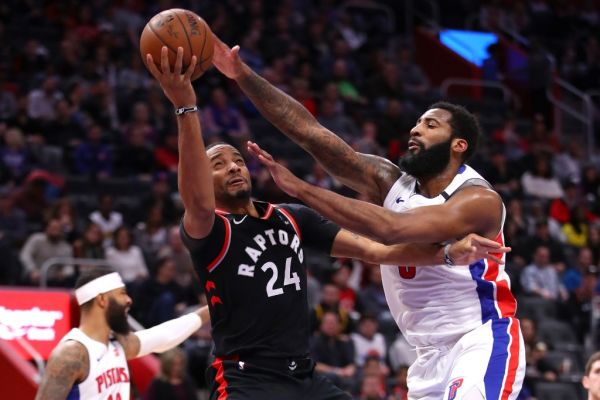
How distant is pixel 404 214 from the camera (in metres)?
5.41

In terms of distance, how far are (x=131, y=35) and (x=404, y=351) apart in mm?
7051

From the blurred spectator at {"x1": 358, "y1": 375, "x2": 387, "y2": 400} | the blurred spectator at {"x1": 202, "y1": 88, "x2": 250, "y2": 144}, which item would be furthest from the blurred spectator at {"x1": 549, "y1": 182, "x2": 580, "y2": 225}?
the blurred spectator at {"x1": 358, "y1": 375, "x2": 387, "y2": 400}

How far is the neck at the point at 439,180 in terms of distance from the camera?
5930 mm

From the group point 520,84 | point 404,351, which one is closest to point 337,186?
point 404,351

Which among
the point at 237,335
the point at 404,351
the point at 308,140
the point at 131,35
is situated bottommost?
the point at 404,351

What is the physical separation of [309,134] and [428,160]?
0.73 m

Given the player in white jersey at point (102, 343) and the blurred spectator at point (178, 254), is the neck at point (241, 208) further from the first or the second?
the blurred spectator at point (178, 254)

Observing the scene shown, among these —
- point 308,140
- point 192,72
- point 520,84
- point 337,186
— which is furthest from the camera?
point 520,84

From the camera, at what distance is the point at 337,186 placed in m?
14.9

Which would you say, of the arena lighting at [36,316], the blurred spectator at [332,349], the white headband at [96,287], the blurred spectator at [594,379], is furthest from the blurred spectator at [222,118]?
the blurred spectator at [594,379]

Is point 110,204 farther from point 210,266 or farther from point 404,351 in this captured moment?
point 210,266

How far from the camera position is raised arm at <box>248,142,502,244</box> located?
16.8ft

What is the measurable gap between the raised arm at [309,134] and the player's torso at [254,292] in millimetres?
868

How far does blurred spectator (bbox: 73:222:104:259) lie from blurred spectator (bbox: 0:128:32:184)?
150 cm
